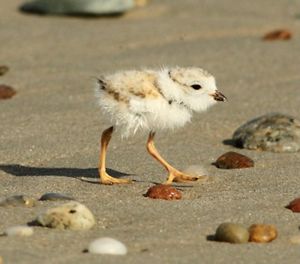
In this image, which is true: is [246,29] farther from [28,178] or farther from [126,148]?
[28,178]

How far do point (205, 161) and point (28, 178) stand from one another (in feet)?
4.20

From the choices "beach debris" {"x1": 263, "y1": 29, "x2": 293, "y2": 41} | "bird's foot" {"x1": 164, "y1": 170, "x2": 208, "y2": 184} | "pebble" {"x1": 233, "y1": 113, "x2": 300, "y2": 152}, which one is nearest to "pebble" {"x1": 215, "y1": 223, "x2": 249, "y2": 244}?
"bird's foot" {"x1": 164, "y1": 170, "x2": 208, "y2": 184}

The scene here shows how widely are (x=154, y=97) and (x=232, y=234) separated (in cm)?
132

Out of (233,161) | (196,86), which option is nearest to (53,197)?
(196,86)

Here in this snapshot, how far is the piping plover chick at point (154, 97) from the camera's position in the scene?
552 cm

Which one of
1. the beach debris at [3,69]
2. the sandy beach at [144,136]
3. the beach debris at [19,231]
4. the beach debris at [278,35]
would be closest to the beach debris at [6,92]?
the sandy beach at [144,136]

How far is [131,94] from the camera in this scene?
217 inches

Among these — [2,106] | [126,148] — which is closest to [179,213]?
[126,148]

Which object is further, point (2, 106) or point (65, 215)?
point (2, 106)

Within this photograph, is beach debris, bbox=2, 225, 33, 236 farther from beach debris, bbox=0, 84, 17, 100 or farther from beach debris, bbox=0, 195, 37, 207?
beach debris, bbox=0, 84, 17, 100

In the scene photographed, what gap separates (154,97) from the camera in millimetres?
5531

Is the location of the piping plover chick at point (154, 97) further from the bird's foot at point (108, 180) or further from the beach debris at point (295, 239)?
the beach debris at point (295, 239)

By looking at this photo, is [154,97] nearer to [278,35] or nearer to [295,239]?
[295,239]

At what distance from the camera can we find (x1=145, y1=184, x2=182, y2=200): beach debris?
17.4ft
